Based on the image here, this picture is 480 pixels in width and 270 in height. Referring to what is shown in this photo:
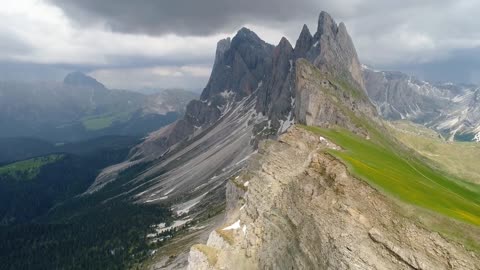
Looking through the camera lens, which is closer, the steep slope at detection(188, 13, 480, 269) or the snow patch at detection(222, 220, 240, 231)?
the steep slope at detection(188, 13, 480, 269)

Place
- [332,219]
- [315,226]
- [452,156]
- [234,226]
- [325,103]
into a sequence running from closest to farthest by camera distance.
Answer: [332,219]
[315,226]
[234,226]
[325,103]
[452,156]

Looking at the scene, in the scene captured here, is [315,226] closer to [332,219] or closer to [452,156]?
[332,219]

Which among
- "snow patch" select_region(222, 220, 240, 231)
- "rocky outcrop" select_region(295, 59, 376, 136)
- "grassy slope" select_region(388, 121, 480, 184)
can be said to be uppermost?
"rocky outcrop" select_region(295, 59, 376, 136)

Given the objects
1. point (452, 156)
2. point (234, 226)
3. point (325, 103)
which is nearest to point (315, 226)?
point (234, 226)

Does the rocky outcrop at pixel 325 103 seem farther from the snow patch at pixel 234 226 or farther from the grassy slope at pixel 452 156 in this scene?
the snow patch at pixel 234 226

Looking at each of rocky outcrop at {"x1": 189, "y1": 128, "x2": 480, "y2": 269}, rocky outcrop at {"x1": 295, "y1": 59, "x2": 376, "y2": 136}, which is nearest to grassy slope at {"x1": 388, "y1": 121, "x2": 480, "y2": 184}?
rocky outcrop at {"x1": 295, "y1": 59, "x2": 376, "y2": 136}

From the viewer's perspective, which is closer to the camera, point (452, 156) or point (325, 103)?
point (325, 103)

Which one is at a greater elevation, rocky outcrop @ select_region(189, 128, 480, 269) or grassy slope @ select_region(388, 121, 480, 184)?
rocky outcrop @ select_region(189, 128, 480, 269)

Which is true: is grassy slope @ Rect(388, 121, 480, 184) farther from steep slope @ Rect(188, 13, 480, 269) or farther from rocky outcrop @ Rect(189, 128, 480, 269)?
rocky outcrop @ Rect(189, 128, 480, 269)

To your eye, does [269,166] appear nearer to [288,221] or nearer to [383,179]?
[288,221]

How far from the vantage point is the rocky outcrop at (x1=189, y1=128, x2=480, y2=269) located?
3428 centimetres

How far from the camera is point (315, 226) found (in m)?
43.2

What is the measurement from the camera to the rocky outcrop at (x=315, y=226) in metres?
34.3

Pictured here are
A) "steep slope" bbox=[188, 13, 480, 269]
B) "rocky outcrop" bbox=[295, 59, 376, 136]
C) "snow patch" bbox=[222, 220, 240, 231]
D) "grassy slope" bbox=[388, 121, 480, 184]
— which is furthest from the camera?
"grassy slope" bbox=[388, 121, 480, 184]
